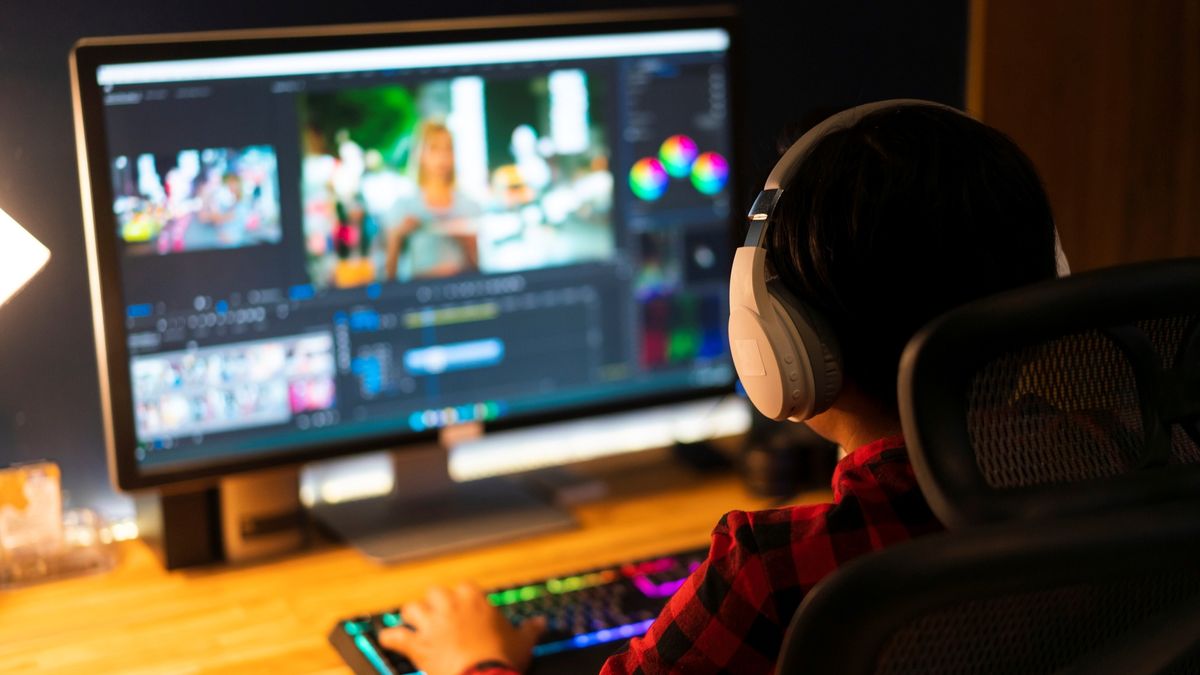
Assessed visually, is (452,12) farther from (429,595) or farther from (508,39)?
(429,595)

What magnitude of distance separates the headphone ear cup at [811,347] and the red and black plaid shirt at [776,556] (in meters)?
0.04

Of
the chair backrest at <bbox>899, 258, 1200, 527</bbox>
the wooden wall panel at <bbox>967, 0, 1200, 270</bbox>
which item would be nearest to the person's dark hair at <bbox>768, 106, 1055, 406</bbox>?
the chair backrest at <bbox>899, 258, 1200, 527</bbox>

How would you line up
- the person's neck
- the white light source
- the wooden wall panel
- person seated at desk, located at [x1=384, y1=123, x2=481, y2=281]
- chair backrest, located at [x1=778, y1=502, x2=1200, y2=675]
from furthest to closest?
the wooden wall panel, person seated at desk, located at [x1=384, y1=123, x2=481, y2=281], the white light source, the person's neck, chair backrest, located at [x1=778, y1=502, x2=1200, y2=675]

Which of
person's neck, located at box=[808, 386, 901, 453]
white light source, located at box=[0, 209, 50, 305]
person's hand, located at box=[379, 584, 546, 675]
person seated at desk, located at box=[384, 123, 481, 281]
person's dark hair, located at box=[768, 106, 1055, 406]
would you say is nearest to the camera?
person's dark hair, located at box=[768, 106, 1055, 406]

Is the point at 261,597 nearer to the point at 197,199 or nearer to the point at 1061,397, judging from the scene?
the point at 197,199

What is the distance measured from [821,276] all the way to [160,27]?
2.86ft

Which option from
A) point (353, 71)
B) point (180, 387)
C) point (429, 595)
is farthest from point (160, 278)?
point (429, 595)

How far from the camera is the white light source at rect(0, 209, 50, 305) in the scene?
48.1 inches

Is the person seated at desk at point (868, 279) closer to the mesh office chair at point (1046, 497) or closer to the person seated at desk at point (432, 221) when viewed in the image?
the mesh office chair at point (1046, 497)

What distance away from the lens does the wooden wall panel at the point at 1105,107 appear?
1.46m

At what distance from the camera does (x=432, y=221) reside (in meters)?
1.35

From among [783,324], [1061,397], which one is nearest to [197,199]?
[783,324]

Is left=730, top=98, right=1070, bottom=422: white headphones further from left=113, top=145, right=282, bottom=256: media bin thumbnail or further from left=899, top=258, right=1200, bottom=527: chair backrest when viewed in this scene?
left=113, top=145, right=282, bottom=256: media bin thumbnail

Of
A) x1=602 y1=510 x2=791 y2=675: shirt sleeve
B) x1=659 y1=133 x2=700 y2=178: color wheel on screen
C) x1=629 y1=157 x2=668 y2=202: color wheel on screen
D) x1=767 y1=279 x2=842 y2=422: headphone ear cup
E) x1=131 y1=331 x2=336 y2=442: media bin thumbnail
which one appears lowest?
x1=602 y1=510 x2=791 y2=675: shirt sleeve
